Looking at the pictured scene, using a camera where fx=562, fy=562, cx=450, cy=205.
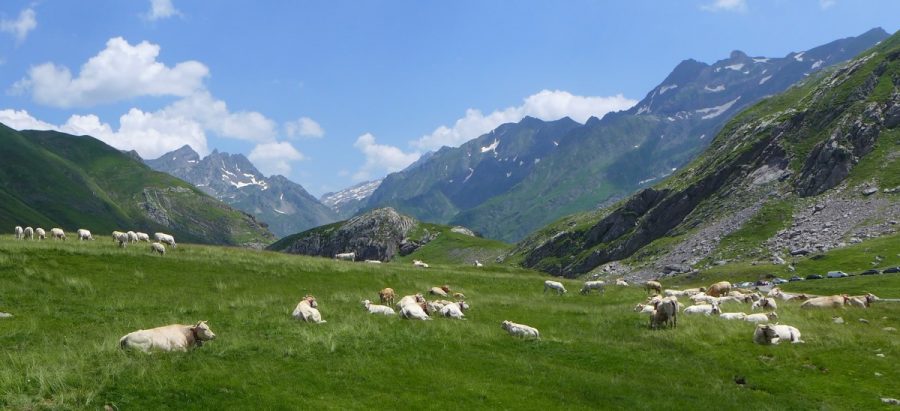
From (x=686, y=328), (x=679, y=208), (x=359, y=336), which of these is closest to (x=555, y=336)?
(x=686, y=328)

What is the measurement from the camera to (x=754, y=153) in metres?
160

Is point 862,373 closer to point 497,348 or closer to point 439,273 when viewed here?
point 497,348

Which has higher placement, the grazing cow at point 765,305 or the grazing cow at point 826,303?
the grazing cow at point 765,305

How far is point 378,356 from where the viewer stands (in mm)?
21031

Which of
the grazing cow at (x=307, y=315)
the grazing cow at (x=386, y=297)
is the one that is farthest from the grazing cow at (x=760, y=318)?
the grazing cow at (x=307, y=315)

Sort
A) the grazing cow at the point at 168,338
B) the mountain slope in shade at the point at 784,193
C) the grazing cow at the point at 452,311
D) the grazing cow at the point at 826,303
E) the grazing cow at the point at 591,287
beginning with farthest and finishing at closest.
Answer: the mountain slope in shade at the point at 784,193
the grazing cow at the point at 591,287
the grazing cow at the point at 826,303
the grazing cow at the point at 452,311
the grazing cow at the point at 168,338

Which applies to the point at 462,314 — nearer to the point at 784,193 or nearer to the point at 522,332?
the point at 522,332

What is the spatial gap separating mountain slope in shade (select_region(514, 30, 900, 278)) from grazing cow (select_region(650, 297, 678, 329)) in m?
82.0

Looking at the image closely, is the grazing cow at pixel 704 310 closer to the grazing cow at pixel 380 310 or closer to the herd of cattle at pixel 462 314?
the herd of cattle at pixel 462 314

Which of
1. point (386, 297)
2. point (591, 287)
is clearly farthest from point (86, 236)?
point (591, 287)

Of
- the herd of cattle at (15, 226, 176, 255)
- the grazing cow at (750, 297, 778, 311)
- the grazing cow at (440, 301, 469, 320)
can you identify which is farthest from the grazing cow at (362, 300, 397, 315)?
the herd of cattle at (15, 226, 176, 255)

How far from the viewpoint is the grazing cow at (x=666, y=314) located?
3003cm

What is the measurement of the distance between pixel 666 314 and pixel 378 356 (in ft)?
55.7

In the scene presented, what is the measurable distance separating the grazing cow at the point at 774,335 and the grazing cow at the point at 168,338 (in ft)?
79.1
